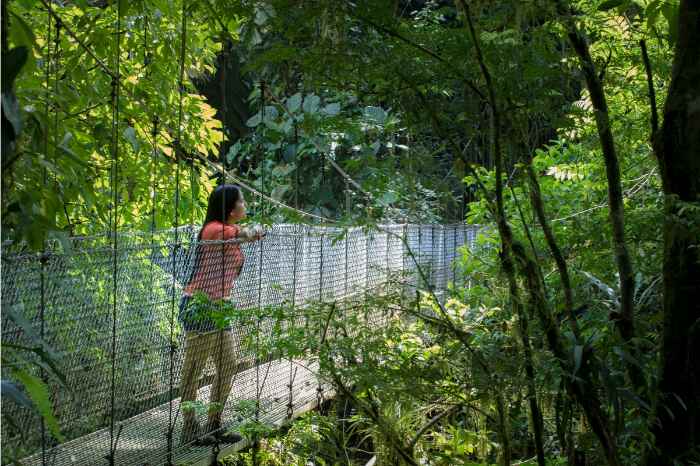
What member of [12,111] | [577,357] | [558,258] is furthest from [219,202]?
[12,111]

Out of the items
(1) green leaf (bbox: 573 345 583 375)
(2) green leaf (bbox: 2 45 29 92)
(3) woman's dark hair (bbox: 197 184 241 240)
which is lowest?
(1) green leaf (bbox: 573 345 583 375)

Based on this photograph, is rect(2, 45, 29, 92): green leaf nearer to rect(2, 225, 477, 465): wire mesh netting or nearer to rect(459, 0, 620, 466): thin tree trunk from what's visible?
rect(2, 225, 477, 465): wire mesh netting

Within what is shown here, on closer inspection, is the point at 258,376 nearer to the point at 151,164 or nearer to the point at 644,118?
the point at 151,164

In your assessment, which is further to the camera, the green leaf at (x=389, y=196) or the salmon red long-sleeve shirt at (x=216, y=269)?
the salmon red long-sleeve shirt at (x=216, y=269)

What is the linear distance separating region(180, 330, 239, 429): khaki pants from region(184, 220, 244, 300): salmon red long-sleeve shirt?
5.3 inches

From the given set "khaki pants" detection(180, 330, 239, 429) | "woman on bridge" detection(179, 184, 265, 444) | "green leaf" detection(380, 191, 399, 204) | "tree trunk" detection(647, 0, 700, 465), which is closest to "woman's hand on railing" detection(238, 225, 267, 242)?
"woman on bridge" detection(179, 184, 265, 444)

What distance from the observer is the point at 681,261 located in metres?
1.51

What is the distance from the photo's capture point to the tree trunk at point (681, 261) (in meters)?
1.46

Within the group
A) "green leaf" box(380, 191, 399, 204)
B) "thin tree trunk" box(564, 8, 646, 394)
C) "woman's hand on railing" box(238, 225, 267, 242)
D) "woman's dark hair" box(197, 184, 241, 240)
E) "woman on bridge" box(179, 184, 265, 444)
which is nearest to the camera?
"thin tree trunk" box(564, 8, 646, 394)

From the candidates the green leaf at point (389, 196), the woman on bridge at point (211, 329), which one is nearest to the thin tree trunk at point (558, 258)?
the green leaf at point (389, 196)

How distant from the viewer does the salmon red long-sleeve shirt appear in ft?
8.68

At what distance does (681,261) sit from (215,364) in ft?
5.36

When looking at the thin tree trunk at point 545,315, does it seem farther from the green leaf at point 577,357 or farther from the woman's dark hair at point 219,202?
the woman's dark hair at point 219,202

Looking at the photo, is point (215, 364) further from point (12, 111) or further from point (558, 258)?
point (12, 111)
